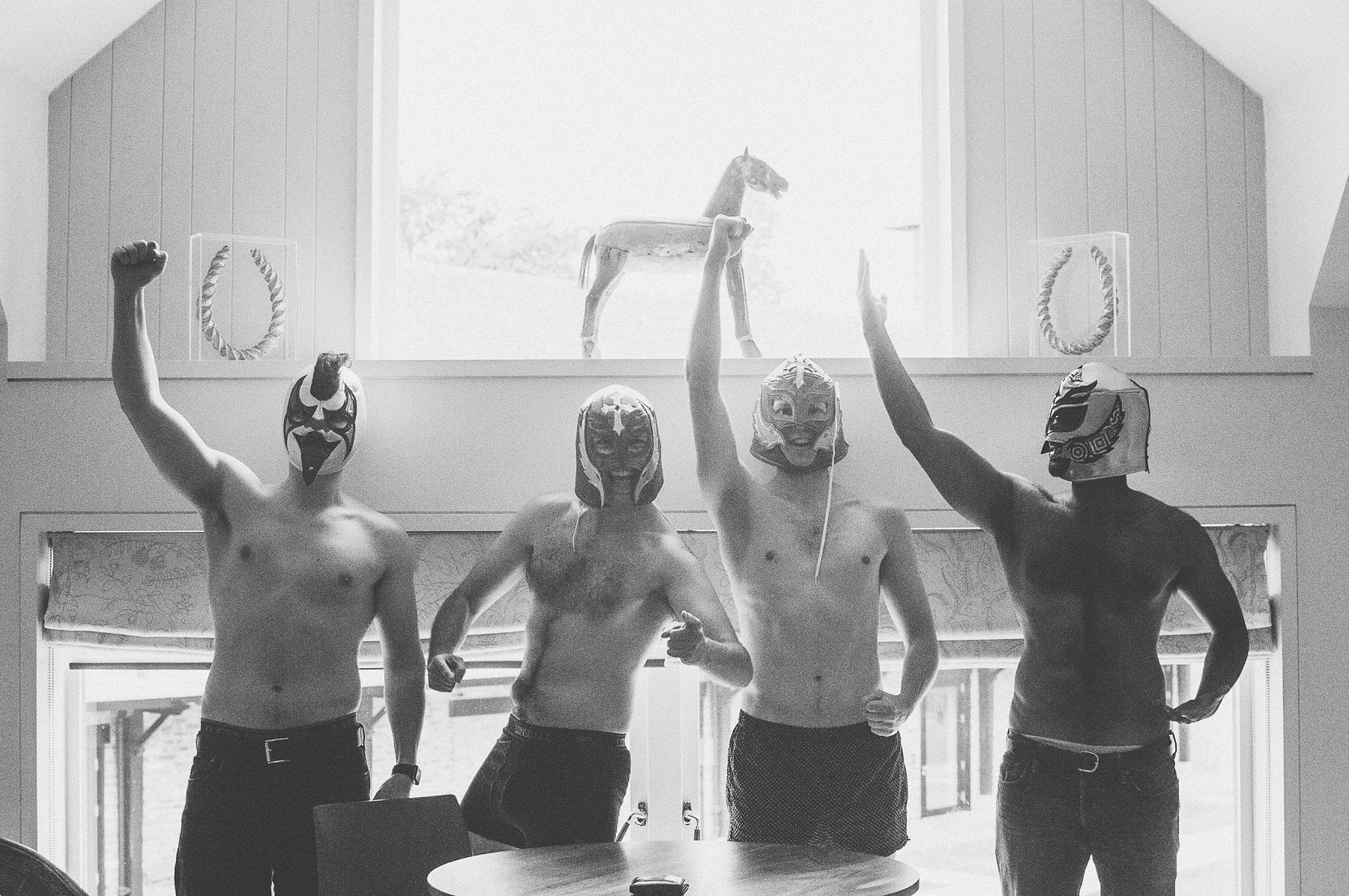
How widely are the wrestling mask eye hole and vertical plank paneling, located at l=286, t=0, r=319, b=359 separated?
2.21 metres

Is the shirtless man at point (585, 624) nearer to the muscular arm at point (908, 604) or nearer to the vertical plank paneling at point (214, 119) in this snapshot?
the muscular arm at point (908, 604)

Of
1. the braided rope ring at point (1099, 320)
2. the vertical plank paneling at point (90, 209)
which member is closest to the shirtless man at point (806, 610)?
the braided rope ring at point (1099, 320)

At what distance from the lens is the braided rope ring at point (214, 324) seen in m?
3.60

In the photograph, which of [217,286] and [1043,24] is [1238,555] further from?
[217,286]

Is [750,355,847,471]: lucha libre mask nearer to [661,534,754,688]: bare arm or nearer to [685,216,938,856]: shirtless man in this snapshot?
[685,216,938,856]: shirtless man

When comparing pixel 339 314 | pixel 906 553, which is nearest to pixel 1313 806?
pixel 906 553

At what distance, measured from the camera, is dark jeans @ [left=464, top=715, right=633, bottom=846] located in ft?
9.39

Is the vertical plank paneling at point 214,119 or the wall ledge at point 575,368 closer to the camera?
the wall ledge at point 575,368

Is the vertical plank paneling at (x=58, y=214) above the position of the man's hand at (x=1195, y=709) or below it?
above

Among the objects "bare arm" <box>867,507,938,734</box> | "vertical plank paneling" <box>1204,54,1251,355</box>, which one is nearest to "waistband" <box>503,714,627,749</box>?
"bare arm" <box>867,507,938,734</box>

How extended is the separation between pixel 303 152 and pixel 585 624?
1.83 meters

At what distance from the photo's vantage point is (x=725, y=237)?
3.31 meters

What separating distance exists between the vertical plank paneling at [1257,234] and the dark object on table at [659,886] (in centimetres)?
274

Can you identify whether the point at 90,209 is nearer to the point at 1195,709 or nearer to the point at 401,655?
the point at 401,655
